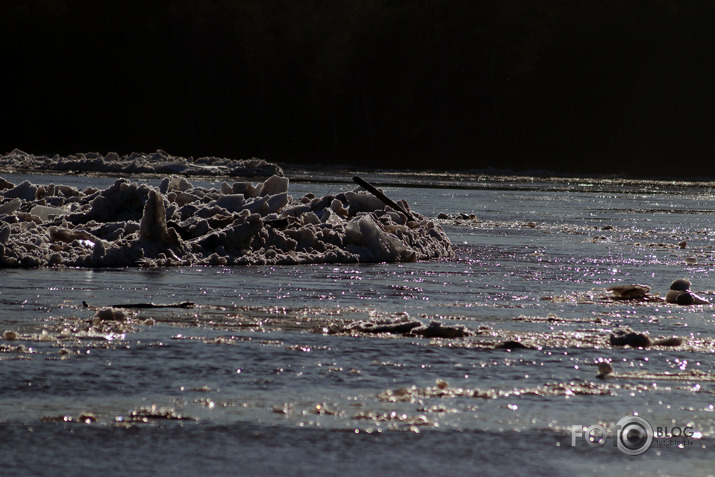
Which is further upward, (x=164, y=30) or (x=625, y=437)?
(x=164, y=30)

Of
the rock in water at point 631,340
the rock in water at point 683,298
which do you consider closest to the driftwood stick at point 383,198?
the rock in water at point 683,298

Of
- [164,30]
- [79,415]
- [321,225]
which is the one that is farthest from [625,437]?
[164,30]

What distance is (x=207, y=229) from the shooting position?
15.2m

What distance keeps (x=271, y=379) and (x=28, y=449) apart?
6.21 ft

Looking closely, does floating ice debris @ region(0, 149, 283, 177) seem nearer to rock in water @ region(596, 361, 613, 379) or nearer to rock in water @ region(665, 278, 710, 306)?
rock in water @ region(665, 278, 710, 306)

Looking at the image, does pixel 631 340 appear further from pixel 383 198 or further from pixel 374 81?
pixel 374 81

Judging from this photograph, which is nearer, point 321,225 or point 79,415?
point 79,415

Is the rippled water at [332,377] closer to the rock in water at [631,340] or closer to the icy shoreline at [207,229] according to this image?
the rock in water at [631,340]

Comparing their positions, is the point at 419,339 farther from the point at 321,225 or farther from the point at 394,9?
the point at 394,9

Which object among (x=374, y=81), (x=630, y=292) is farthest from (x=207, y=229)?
(x=374, y=81)

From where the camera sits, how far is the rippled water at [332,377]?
18.4 ft

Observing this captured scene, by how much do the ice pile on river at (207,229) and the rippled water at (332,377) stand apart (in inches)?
34.1

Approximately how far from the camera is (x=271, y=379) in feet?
23.4

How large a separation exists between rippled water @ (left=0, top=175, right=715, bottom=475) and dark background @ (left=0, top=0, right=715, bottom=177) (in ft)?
207
